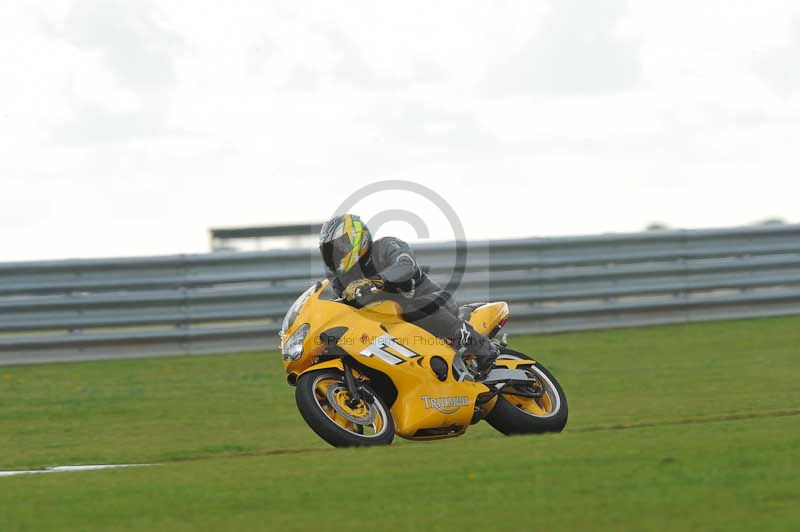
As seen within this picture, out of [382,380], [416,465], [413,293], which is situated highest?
[413,293]

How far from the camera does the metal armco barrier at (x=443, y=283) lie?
45.7ft

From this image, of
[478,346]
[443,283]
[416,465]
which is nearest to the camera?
[416,465]

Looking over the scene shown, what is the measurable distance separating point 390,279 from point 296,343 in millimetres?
701

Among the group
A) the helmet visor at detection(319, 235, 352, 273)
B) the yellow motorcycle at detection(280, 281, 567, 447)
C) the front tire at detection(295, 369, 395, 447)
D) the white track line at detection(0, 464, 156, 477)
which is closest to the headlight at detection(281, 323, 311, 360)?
the yellow motorcycle at detection(280, 281, 567, 447)

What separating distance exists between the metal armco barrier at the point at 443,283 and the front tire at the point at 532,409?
5.93m

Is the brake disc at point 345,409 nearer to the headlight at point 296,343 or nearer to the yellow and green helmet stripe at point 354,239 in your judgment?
the headlight at point 296,343

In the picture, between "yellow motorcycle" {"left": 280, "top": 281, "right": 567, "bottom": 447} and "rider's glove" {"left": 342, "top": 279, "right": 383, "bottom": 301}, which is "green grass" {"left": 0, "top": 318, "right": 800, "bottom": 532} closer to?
"yellow motorcycle" {"left": 280, "top": 281, "right": 567, "bottom": 447}

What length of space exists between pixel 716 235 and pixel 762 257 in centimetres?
69

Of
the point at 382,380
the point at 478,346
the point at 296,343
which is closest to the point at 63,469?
the point at 296,343

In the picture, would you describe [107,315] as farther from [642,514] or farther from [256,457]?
[642,514]

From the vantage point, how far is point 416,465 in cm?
659

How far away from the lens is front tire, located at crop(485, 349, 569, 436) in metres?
8.31

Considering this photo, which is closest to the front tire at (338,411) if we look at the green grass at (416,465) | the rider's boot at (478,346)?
the green grass at (416,465)

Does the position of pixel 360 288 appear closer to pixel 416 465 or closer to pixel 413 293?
pixel 413 293
